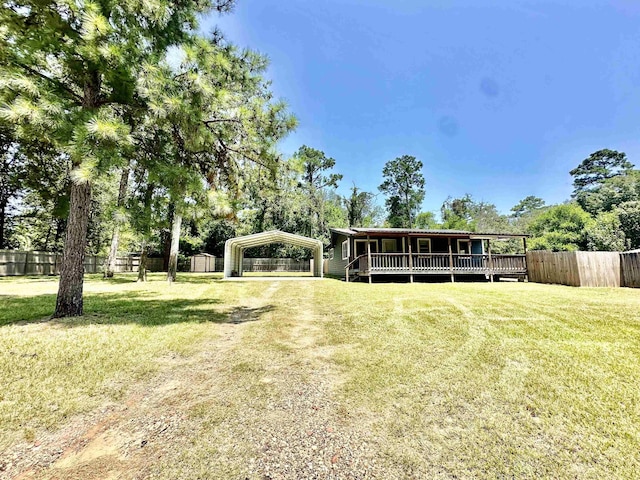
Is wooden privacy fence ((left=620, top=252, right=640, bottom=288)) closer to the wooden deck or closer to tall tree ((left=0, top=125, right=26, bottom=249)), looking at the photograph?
the wooden deck

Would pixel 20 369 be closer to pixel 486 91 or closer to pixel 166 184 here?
pixel 166 184

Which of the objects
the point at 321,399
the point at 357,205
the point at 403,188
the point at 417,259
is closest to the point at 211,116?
the point at 321,399

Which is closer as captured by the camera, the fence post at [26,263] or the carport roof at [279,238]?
the carport roof at [279,238]

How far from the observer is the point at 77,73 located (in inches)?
221

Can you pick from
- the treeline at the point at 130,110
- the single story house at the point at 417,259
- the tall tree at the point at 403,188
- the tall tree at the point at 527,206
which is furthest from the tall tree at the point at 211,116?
the tall tree at the point at 527,206

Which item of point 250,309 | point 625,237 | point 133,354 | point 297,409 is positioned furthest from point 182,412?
point 625,237

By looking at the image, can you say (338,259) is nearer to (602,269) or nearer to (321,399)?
(602,269)

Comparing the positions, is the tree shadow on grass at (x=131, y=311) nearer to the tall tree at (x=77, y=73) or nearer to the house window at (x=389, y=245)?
the tall tree at (x=77, y=73)

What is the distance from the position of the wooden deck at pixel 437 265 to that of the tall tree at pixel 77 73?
1270 cm

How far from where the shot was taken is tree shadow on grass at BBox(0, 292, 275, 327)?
6.26m

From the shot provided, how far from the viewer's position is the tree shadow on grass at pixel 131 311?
6262 millimetres

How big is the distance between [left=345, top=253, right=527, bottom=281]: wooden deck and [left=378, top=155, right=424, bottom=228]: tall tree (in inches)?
905

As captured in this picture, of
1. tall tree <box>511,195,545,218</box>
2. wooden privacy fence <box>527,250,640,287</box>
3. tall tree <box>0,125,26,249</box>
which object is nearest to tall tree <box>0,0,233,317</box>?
tall tree <box>0,125,26,249</box>

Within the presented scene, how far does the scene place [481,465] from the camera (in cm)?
215
